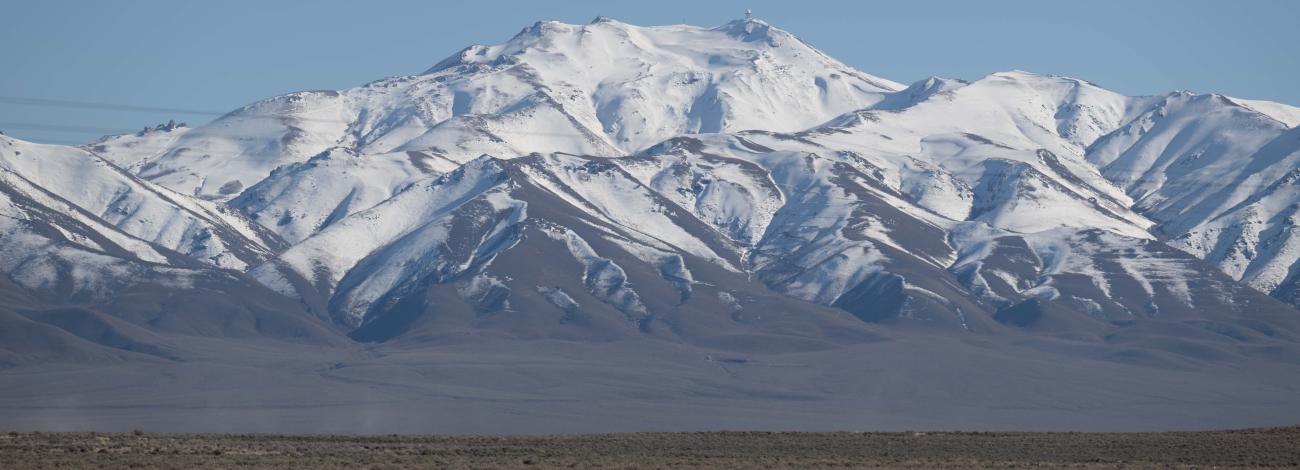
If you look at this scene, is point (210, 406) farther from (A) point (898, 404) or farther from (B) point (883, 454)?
(B) point (883, 454)

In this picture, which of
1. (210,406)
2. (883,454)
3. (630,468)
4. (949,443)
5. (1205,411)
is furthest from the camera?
(1205,411)

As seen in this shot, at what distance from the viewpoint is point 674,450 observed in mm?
98812

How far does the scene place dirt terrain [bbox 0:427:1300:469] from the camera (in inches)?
3457

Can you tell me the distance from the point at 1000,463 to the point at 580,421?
69.6 metres

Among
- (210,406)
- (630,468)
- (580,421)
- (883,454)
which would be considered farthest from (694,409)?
(630,468)

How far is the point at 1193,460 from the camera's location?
92.9m

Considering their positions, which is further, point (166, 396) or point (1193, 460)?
point (166, 396)

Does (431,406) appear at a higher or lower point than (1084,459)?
lower

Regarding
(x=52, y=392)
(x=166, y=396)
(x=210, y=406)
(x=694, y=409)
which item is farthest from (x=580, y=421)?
(x=52, y=392)

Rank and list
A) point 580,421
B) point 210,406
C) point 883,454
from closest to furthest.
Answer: point 883,454 → point 580,421 → point 210,406

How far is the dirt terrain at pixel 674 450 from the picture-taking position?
87.8 metres

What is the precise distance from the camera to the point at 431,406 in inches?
6973

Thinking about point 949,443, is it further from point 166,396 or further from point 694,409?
point 166,396

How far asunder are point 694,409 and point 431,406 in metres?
24.4
